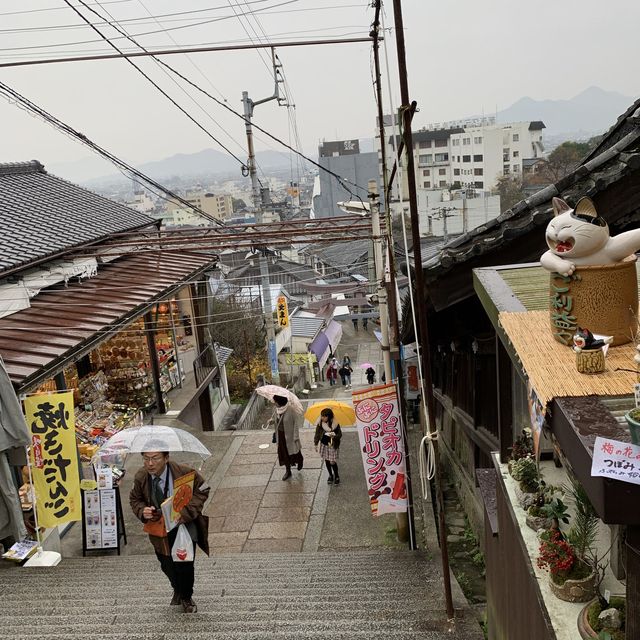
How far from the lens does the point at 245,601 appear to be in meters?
6.93

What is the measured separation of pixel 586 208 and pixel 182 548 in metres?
5.26

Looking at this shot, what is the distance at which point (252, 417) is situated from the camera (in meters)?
24.3

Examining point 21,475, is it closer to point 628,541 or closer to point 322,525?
point 322,525

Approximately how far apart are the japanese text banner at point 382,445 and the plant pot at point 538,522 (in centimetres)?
458

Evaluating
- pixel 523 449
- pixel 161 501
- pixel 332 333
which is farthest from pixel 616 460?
pixel 332 333

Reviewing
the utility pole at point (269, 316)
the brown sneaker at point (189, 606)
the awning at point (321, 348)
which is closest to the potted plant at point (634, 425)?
the brown sneaker at point (189, 606)

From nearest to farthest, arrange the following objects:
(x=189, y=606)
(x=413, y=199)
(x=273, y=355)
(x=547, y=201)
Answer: (x=413, y=199) → (x=547, y=201) → (x=189, y=606) → (x=273, y=355)

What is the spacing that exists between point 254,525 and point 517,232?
7.78 meters

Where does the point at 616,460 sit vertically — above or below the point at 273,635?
above

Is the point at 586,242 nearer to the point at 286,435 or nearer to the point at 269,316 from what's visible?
the point at 286,435

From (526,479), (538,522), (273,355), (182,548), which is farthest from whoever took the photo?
(273,355)

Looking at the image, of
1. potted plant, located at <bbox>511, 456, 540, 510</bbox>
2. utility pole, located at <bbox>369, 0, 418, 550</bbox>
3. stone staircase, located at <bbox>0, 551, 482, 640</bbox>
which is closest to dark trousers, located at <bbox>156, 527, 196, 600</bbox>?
stone staircase, located at <bbox>0, 551, 482, 640</bbox>

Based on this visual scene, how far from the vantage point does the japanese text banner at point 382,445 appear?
850cm

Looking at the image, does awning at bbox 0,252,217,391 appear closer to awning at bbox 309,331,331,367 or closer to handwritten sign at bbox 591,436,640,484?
handwritten sign at bbox 591,436,640,484
